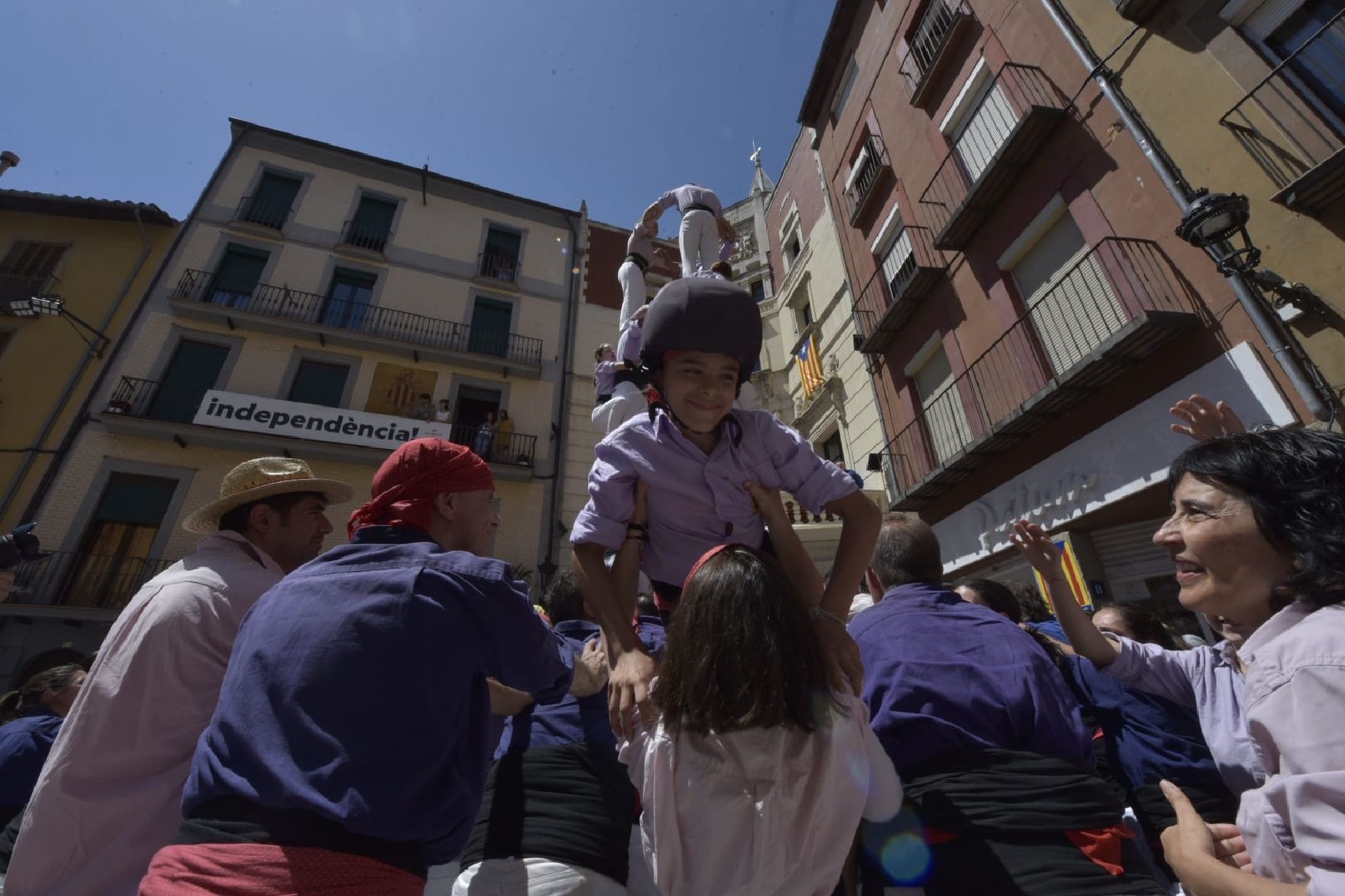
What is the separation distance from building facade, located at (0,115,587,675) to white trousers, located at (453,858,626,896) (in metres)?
12.1

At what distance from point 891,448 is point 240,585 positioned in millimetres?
11657

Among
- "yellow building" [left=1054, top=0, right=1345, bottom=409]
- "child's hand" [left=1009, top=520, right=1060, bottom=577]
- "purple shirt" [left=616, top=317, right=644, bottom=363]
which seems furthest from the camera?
"yellow building" [left=1054, top=0, right=1345, bottom=409]

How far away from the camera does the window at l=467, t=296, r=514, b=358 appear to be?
1677cm

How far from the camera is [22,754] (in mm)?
3047

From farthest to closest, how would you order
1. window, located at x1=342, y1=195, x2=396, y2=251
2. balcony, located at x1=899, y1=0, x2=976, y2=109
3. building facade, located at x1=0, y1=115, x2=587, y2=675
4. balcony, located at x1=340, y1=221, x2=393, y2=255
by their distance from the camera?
1. window, located at x1=342, y1=195, x2=396, y2=251
2. balcony, located at x1=340, y1=221, x2=393, y2=255
3. building facade, located at x1=0, y1=115, x2=587, y2=675
4. balcony, located at x1=899, y1=0, x2=976, y2=109

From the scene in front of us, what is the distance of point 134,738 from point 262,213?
19.0m

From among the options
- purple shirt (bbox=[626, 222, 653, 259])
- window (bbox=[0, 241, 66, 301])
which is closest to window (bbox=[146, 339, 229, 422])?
window (bbox=[0, 241, 66, 301])

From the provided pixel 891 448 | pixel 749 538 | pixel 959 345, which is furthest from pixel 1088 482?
pixel 749 538

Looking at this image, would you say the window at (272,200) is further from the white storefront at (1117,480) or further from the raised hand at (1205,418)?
the raised hand at (1205,418)

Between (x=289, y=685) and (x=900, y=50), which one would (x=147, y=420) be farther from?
(x=900, y=50)

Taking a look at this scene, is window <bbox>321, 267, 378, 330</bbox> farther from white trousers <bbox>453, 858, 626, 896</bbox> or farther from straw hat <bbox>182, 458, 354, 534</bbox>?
white trousers <bbox>453, 858, 626, 896</bbox>

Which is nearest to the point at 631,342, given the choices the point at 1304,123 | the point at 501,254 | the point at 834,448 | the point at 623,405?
the point at 623,405

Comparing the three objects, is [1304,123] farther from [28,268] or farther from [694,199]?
[28,268]

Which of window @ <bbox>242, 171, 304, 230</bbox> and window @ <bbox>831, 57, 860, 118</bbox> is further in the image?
window @ <bbox>242, 171, 304, 230</bbox>
